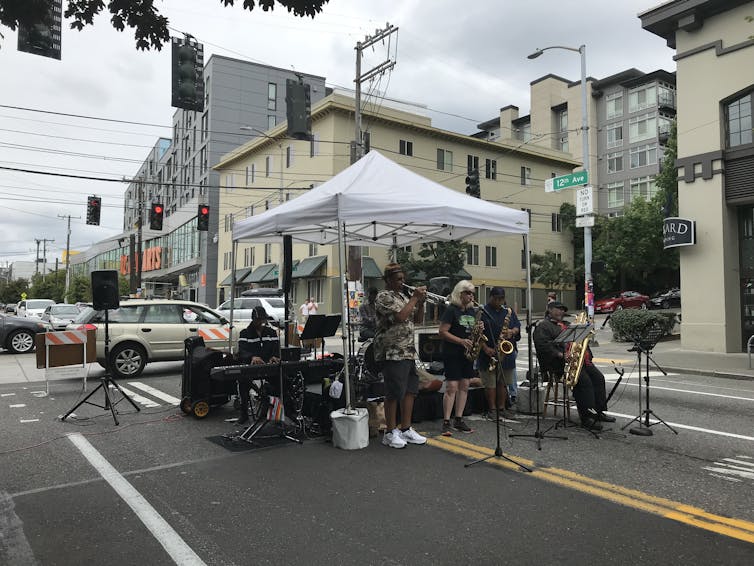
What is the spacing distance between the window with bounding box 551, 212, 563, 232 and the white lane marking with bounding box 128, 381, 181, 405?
40.7 meters

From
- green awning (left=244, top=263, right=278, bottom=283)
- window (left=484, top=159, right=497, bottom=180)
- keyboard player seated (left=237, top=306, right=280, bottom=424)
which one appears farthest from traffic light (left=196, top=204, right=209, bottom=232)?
window (left=484, top=159, right=497, bottom=180)

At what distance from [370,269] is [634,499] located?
98.4 feet

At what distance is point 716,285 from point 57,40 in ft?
57.0

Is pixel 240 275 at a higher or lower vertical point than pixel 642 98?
lower

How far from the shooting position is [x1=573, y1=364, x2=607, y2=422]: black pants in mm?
6855

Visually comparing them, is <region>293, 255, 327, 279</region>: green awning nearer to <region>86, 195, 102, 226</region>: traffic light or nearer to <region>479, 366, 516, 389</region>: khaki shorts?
<region>86, 195, 102, 226</region>: traffic light

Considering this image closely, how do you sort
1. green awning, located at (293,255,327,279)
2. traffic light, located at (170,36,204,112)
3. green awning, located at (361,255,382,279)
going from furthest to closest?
green awning, located at (293,255,327,279), green awning, located at (361,255,382,279), traffic light, located at (170,36,204,112)

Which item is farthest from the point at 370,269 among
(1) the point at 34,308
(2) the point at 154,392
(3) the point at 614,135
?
(3) the point at 614,135

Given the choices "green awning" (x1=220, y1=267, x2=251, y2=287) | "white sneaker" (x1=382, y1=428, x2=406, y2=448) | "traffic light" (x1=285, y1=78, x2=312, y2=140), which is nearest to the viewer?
"white sneaker" (x1=382, y1=428, x2=406, y2=448)

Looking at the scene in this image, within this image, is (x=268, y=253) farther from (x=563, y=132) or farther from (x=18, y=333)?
→ (x=563, y=132)

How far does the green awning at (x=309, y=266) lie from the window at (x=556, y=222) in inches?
860

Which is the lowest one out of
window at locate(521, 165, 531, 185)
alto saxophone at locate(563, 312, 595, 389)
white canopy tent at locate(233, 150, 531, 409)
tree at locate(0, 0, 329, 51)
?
alto saxophone at locate(563, 312, 595, 389)

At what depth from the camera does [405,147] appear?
37781 mm

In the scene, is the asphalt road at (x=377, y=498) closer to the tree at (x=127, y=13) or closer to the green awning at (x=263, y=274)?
the tree at (x=127, y=13)
